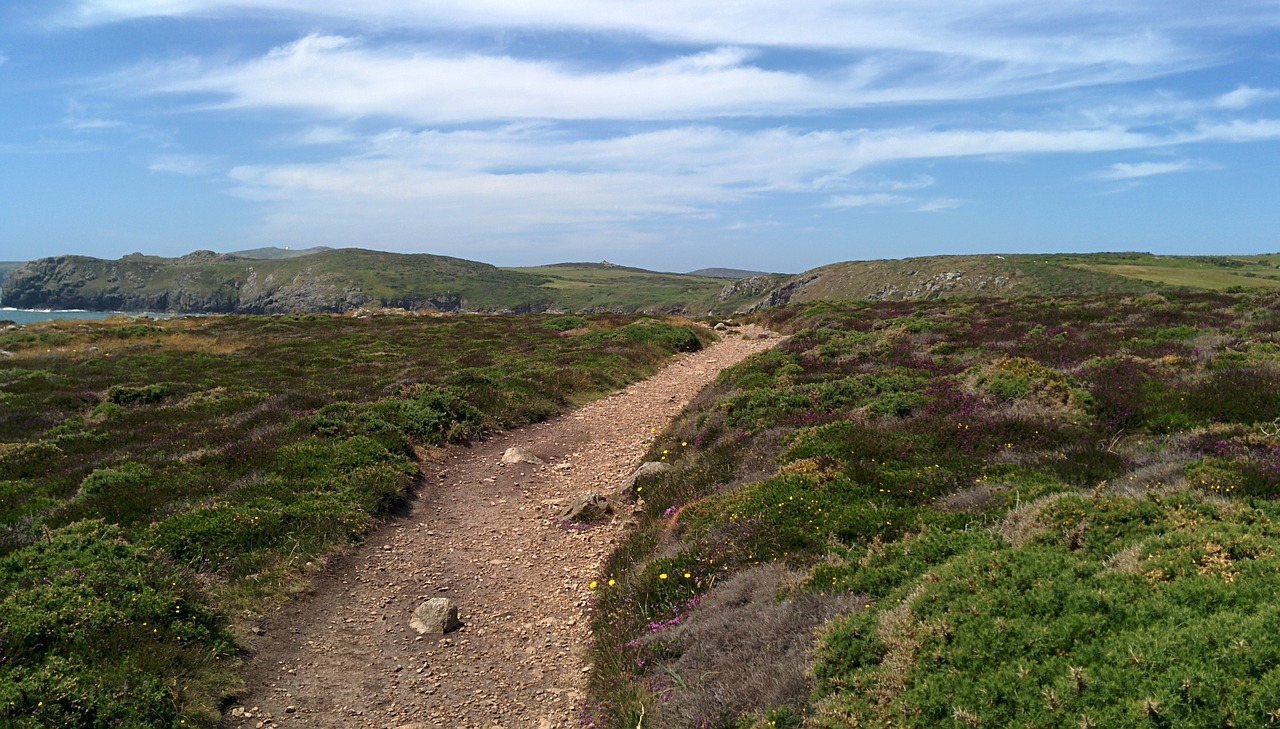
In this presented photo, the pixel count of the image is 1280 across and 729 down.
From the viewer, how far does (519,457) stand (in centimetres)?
1694

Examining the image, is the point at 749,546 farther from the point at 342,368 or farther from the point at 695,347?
the point at 695,347

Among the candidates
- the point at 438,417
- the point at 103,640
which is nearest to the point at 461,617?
the point at 103,640

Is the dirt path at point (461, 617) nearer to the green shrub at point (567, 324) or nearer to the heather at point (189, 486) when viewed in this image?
the heather at point (189, 486)

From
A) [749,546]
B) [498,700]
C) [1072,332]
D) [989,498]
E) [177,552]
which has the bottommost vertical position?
[498,700]

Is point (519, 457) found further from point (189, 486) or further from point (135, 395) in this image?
point (135, 395)

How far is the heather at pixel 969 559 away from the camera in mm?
4688

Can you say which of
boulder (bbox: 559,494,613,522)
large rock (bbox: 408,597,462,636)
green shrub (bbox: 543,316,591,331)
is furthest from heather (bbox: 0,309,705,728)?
green shrub (bbox: 543,316,591,331)

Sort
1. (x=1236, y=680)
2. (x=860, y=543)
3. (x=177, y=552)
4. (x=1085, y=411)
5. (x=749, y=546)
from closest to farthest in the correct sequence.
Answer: (x=1236, y=680), (x=860, y=543), (x=749, y=546), (x=177, y=552), (x=1085, y=411)

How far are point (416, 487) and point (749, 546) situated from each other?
8910 mm

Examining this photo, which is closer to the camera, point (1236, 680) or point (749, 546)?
point (1236, 680)

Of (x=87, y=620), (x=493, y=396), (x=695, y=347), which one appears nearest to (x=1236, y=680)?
(x=87, y=620)

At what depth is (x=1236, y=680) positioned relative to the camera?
13.2 ft

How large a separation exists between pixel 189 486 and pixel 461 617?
22.8 ft

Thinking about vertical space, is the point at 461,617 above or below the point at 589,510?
below
